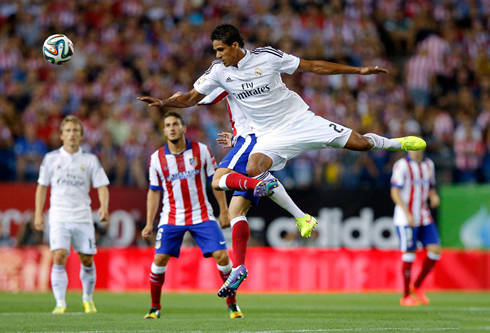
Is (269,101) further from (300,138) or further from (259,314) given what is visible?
(259,314)

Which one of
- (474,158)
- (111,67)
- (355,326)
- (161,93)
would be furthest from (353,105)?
(355,326)

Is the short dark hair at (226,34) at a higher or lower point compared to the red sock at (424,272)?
higher

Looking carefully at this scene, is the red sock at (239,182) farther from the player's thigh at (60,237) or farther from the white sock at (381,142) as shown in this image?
the player's thigh at (60,237)

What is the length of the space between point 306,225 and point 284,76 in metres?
12.2

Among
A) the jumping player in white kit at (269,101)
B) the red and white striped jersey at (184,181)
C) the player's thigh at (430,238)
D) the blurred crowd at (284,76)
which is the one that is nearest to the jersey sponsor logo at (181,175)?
the red and white striped jersey at (184,181)

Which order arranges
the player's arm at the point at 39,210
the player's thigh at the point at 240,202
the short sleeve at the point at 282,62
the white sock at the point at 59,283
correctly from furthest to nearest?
the player's arm at the point at 39,210 < the white sock at the point at 59,283 < the player's thigh at the point at 240,202 < the short sleeve at the point at 282,62

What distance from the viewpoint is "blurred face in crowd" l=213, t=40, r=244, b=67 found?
8.64m

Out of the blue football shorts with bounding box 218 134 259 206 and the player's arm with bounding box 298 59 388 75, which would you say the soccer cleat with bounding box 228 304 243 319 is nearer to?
the blue football shorts with bounding box 218 134 259 206

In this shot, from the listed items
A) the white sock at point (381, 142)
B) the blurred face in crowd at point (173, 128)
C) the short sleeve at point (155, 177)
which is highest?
the blurred face in crowd at point (173, 128)

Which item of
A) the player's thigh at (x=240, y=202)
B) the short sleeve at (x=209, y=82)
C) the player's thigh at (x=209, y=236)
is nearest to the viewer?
the short sleeve at (x=209, y=82)

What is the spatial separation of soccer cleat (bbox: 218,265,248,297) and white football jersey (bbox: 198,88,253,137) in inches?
64.0

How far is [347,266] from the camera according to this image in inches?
650

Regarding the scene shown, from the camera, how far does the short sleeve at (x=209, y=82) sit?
353 inches

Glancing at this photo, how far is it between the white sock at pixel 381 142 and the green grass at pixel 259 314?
6.59 ft
